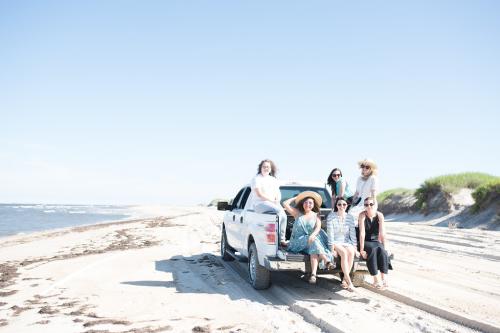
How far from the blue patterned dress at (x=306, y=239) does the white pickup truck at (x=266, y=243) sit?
0.47 ft

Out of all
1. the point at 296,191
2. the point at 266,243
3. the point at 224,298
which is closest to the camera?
the point at 224,298

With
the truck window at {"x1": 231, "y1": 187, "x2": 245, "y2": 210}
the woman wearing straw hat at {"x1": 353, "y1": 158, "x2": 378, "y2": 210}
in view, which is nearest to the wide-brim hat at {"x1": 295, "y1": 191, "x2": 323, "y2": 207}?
the woman wearing straw hat at {"x1": 353, "y1": 158, "x2": 378, "y2": 210}

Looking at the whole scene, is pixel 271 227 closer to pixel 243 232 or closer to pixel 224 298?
pixel 224 298

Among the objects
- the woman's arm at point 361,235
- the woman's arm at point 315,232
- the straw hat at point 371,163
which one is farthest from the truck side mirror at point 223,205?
the woman's arm at point 361,235

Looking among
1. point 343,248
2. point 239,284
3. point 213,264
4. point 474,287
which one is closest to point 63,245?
point 213,264

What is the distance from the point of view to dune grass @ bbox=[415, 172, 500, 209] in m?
26.1

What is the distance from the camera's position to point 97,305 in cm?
638

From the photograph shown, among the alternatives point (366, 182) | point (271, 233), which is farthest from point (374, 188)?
point (271, 233)

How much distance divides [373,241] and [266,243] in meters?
1.77

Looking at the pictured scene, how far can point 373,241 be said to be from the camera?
6969mm

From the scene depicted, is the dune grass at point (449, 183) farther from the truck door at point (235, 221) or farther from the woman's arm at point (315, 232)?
the woman's arm at point (315, 232)

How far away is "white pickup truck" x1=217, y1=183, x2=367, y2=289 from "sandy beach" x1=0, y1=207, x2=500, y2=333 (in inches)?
14.8

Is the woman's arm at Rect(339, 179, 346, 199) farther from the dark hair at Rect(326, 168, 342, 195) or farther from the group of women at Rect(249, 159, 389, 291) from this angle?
the group of women at Rect(249, 159, 389, 291)

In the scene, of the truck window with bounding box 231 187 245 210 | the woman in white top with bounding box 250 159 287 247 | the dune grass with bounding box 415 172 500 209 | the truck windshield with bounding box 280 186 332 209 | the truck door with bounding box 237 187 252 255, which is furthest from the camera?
the dune grass with bounding box 415 172 500 209
